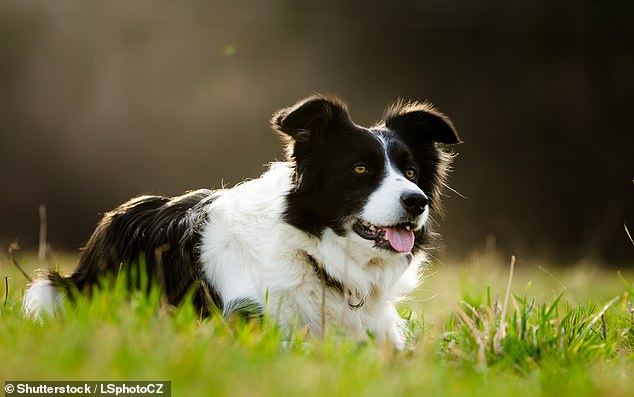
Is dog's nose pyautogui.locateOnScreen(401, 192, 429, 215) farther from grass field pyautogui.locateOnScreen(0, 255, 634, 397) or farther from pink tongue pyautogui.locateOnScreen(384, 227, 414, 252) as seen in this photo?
grass field pyautogui.locateOnScreen(0, 255, 634, 397)

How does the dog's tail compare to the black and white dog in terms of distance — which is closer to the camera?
the black and white dog

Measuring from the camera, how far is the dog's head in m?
4.16

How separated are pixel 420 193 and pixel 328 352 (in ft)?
4.18

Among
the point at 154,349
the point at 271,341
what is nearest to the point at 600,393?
the point at 271,341

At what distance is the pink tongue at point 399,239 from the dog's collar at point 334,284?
1.35 feet

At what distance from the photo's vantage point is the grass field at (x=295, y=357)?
2.65 meters

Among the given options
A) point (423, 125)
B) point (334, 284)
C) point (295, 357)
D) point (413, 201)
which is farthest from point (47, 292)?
point (423, 125)

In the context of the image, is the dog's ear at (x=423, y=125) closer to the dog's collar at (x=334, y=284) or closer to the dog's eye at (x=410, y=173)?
the dog's eye at (x=410, y=173)

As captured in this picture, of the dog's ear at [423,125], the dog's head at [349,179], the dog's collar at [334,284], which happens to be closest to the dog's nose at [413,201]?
the dog's head at [349,179]

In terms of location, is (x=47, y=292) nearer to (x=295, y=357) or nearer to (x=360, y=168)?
(x=360, y=168)

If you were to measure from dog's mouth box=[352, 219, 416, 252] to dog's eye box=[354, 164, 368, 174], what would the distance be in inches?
11.9

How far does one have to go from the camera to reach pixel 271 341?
322 centimetres

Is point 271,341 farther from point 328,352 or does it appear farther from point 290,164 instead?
point 290,164

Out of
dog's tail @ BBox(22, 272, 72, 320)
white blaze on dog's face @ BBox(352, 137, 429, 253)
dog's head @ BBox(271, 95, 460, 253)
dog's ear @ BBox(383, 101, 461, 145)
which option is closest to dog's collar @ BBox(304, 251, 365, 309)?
dog's head @ BBox(271, 95, 460, 253)
